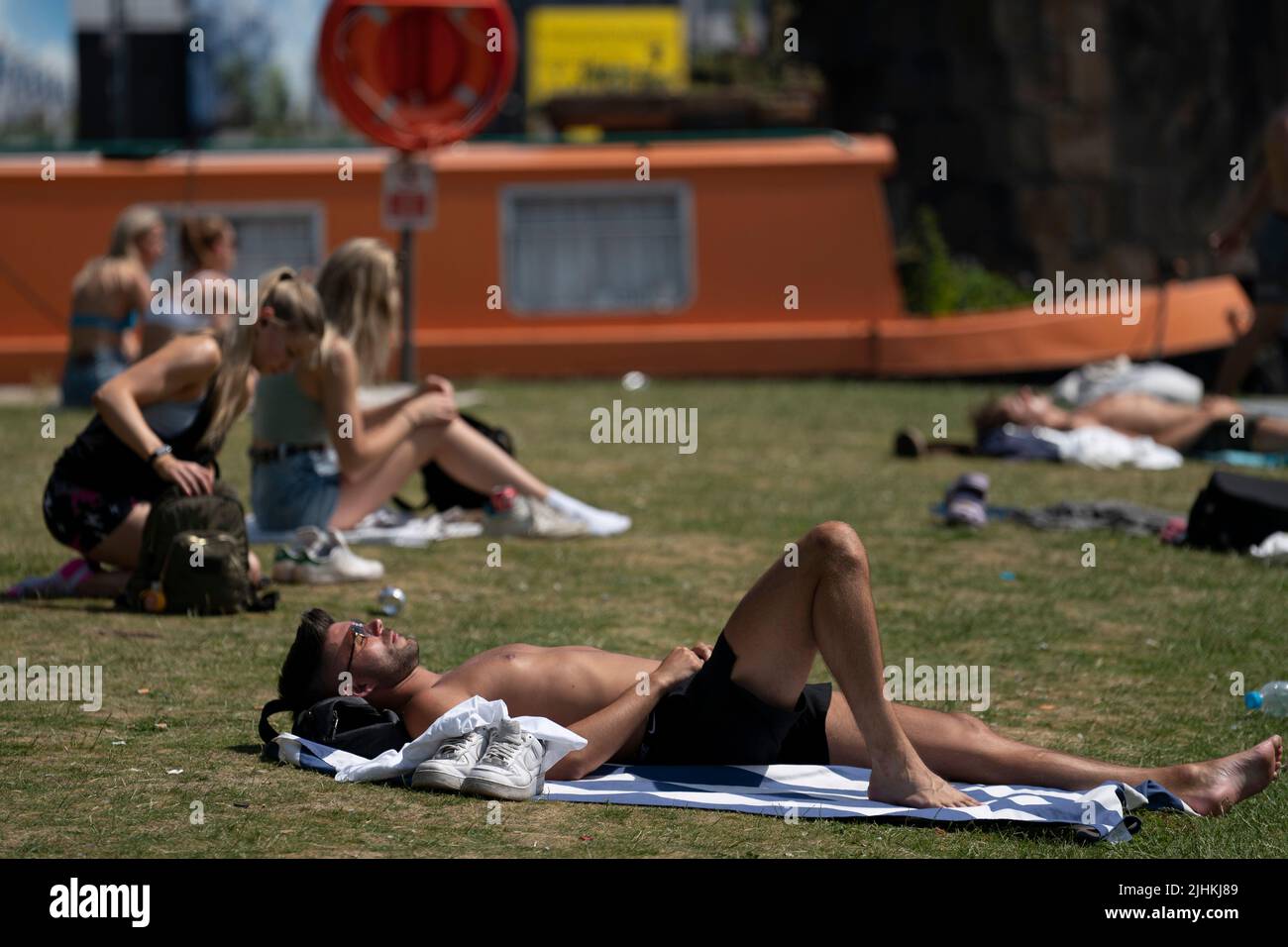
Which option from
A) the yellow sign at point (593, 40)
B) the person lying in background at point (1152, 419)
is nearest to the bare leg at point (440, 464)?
the person lying in background at point (1152, 419)

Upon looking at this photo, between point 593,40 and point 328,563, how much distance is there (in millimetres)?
19141

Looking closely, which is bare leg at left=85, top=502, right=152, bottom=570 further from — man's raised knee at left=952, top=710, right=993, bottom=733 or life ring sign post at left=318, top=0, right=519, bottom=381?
life ring sign post at left=318, top=0, right=519, bottom=381

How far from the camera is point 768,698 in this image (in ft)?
16.3

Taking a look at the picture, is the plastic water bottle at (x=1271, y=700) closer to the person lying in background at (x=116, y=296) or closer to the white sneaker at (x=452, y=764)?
the white sneaker at (x=452, y=764)

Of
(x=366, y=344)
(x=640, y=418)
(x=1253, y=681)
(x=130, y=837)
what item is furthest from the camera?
(x=640, y=418)

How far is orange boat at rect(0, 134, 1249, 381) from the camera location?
1550 cm

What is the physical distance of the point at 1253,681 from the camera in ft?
21.3

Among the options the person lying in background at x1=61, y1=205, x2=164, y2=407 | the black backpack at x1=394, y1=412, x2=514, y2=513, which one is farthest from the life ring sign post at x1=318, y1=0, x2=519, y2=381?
the black backpack at x1=394, y1=412, x2=514, y2=513

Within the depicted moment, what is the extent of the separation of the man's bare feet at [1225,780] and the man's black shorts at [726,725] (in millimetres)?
927

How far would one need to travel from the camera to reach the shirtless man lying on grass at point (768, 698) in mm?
4816

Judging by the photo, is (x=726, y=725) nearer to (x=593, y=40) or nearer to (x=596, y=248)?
(x=596, y=248)
